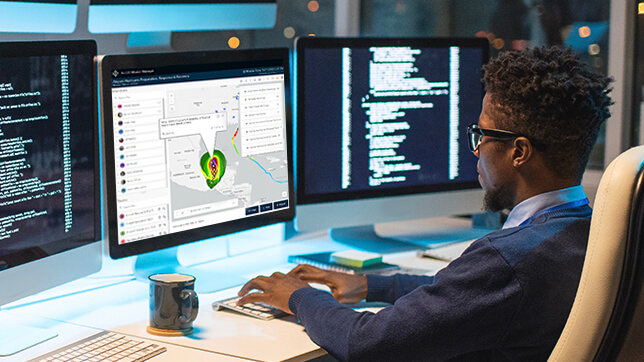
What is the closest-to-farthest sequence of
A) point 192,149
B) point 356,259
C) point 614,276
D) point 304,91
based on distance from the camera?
point 614,276, point 192,149, point 356,259, point 304,91

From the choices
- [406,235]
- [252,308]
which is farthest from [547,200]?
[406,235]

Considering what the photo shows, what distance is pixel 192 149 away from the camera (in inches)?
62.5

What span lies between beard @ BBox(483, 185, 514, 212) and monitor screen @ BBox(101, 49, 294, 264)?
60 centimetres

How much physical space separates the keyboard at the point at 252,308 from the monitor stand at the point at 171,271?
0.14 metres

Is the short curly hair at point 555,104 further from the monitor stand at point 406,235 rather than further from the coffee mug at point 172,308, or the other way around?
the monitor stand at point 406,235

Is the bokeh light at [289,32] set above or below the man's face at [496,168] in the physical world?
above

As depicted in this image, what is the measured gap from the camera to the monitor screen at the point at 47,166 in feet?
4.10

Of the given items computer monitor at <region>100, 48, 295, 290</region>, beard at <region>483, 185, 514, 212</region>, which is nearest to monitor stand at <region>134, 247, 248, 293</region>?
computer monitor at <region>100, 48, 295, 290</region>

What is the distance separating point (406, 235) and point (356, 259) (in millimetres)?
460

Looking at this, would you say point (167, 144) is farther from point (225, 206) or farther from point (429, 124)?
point (429, 124)

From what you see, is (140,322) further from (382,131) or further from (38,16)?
(382,131)

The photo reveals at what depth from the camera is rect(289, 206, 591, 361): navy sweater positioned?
1.11 metres

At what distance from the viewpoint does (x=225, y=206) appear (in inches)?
66.5

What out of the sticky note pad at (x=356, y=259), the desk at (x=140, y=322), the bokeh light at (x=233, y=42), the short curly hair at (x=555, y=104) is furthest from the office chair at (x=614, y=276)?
the bokeh light at (x=233, y=42)
